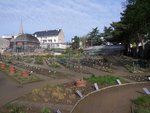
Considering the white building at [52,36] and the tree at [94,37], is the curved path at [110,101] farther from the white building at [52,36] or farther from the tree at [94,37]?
the white building at [52,36]

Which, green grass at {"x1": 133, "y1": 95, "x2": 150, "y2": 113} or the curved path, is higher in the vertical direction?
green grass at {"x1": 133, "y1": 95, "x2": 150, "y2": 113}

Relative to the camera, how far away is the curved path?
16022 mm

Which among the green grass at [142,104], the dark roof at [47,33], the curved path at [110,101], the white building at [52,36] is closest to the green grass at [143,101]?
the green grass at [142,104]

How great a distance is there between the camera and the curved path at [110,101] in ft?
52.6

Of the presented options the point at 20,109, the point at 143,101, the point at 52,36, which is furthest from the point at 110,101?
the point at 52,36

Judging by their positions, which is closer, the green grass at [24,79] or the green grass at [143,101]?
the green grass at [143,101]

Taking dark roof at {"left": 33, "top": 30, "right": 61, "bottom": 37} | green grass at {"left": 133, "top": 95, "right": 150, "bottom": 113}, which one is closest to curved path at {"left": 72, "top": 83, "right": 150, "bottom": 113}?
green grass at {"left": 133, "top": 95, "right": 150, "bottom": 113}

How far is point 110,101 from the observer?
18.1m

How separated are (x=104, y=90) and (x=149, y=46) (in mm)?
43385

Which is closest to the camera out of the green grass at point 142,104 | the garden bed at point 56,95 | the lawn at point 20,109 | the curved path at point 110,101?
the lawn at point 20,109

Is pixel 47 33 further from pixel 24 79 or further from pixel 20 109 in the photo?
pixel 20 109

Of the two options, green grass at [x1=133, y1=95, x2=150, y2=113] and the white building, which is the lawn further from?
the white building

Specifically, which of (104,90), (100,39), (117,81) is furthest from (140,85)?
(100,39)

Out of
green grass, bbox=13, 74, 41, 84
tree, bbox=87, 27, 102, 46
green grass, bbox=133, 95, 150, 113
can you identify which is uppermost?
tree, bbox=87, 27, 102, 46
